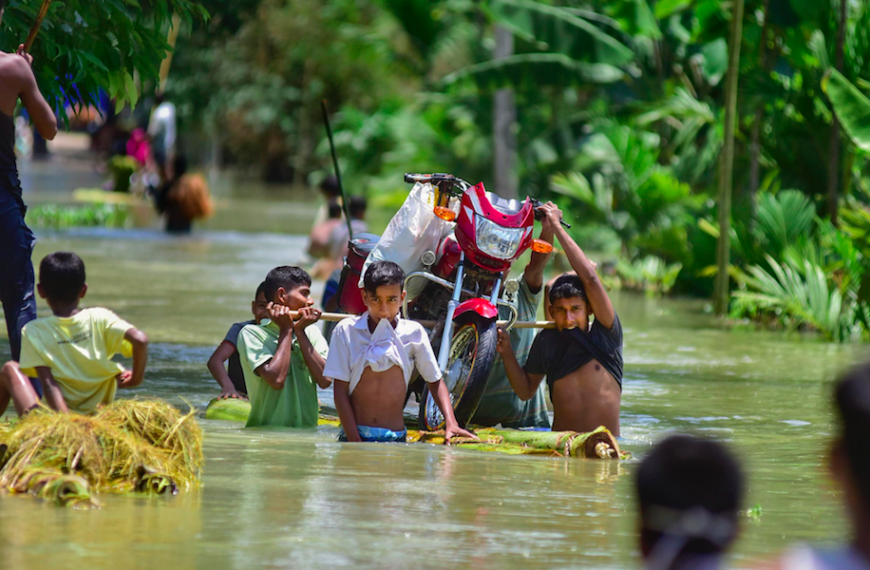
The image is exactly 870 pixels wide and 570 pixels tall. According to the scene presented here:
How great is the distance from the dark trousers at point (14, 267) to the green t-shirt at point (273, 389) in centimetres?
114

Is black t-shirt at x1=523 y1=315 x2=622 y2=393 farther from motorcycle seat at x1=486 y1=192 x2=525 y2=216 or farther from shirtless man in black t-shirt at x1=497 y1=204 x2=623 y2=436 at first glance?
motorcycle seat at x1=486 y1=192 x2=525 y2=216

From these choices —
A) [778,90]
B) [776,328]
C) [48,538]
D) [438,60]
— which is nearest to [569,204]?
[778,90]

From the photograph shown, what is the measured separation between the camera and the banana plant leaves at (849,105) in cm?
1301

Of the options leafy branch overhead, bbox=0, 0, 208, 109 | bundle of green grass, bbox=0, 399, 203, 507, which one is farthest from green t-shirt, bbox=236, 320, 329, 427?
leafy branch overhead, bbox=0, 0, 208, 109

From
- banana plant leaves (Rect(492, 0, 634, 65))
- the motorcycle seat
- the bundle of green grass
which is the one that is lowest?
the bundle of green grass

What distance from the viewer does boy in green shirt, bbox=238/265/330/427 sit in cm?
698

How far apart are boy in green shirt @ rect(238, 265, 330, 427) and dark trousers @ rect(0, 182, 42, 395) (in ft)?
3.74

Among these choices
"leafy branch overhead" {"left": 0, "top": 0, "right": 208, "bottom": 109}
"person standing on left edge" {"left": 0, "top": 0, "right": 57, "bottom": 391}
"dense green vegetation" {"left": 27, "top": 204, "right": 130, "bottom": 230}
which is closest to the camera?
"person standing on left edge" {"left": 0, "top": 0, "right": 57, "bottom": 391}

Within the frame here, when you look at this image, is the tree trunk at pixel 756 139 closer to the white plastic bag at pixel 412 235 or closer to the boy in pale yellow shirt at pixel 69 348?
the white plastic bag at pixel 412 235

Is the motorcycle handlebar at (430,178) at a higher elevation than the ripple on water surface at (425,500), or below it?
higher

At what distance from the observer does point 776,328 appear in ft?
44.4

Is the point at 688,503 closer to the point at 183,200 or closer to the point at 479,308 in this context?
the point at 479,308

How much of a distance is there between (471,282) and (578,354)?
723 millimetres

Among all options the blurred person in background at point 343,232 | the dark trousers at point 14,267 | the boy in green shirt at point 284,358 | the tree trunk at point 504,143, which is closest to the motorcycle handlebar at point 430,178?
the boy in green shirt at point 284,358
